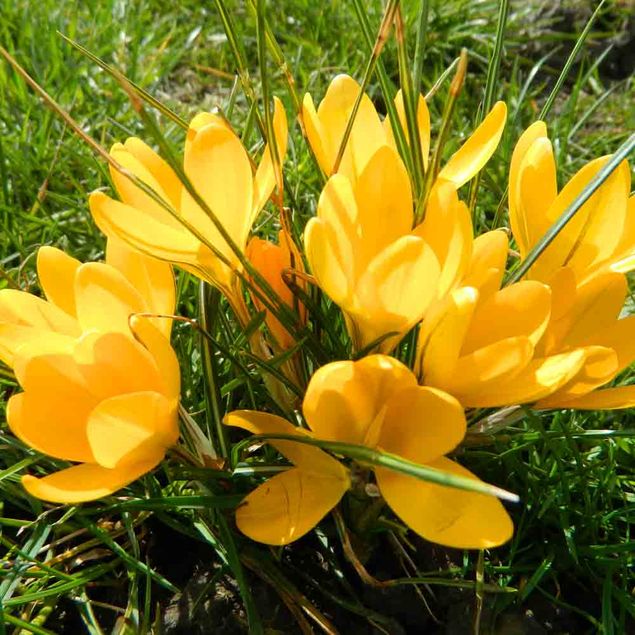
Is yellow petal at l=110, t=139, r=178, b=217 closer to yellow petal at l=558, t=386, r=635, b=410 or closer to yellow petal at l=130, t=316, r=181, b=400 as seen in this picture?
yellow petal at l=130, t=316, r=181, b=400

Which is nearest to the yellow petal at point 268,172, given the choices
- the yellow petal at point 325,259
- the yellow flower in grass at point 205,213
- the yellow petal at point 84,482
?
the yellow flower in grass at point 205,213

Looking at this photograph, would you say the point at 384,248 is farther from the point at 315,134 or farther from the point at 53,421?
the point at 53,421

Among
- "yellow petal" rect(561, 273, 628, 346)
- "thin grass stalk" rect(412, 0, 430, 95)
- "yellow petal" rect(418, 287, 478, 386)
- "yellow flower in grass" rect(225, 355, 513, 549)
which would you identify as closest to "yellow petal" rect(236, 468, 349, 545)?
"yellow flower in grass" rect(225, 355, 513, 549)

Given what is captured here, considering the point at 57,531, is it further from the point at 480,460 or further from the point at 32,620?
the point at 480,460

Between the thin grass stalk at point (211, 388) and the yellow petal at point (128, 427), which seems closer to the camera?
the yellow petal at point (128, 427)

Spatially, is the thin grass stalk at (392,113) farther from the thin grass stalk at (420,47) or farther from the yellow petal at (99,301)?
the yellow petal at (99,301)

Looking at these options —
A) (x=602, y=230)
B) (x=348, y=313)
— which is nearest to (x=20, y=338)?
(x=348, y=313)

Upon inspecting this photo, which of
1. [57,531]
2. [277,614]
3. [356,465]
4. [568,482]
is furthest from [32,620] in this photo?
[568,482]
